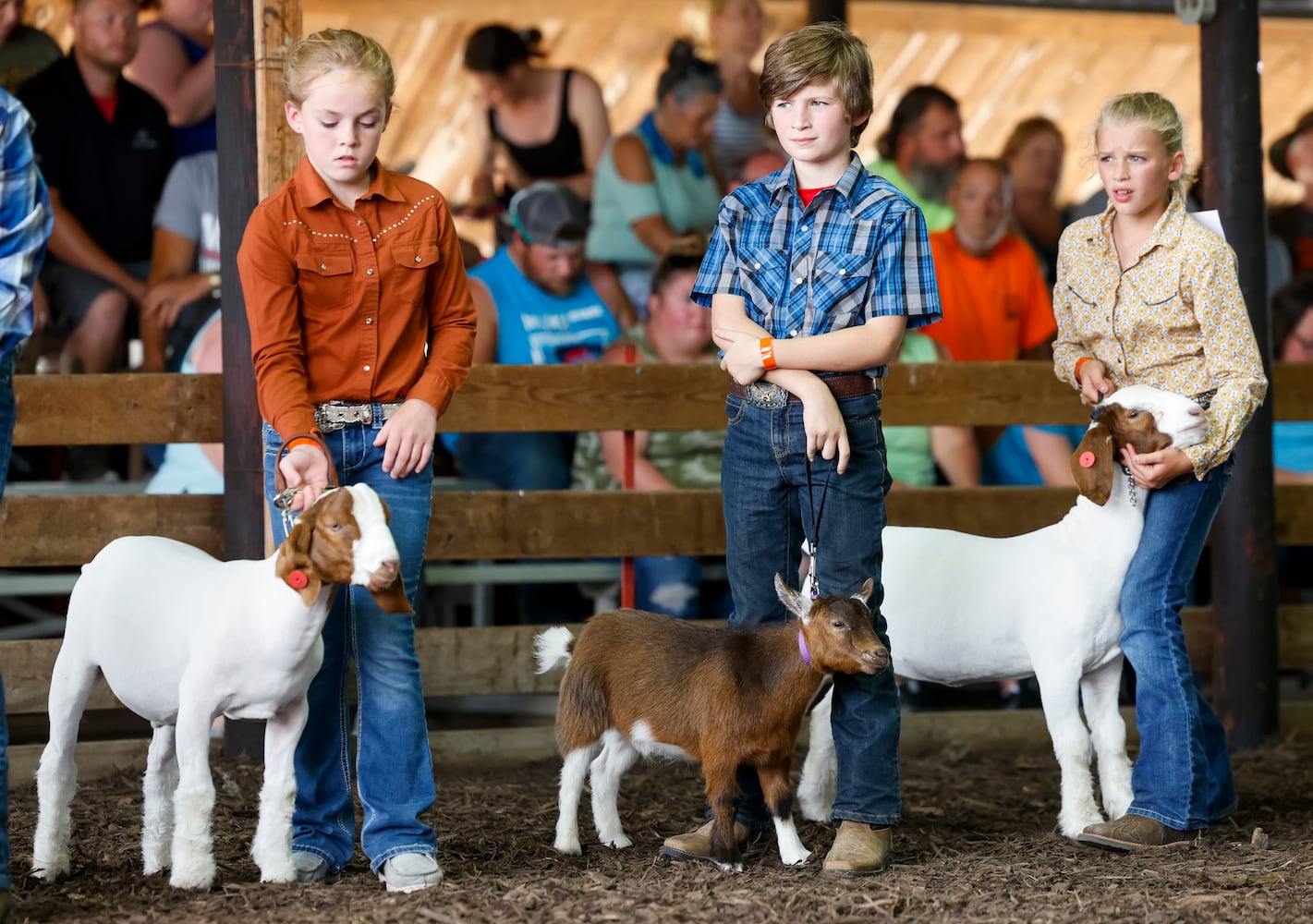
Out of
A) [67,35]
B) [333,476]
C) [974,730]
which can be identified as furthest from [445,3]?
[333,476]

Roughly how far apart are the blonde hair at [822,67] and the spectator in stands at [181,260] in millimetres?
3740

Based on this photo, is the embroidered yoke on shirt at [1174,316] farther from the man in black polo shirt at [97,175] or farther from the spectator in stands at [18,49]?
the spectator in stands at [18,49]

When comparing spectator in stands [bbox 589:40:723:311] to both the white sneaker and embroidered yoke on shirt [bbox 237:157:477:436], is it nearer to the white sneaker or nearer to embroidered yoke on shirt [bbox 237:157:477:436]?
embroidered yoke on shirt [bbox 237:157:477:436]

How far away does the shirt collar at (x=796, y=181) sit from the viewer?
383 centimetres

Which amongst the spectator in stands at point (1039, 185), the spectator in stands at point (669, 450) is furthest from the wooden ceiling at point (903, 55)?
the spectator in stands at point (669, 450)

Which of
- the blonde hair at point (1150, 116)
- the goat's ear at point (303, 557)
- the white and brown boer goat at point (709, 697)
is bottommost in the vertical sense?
the white and brown boer goat at point (709, 697)

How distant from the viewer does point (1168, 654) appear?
417 cm

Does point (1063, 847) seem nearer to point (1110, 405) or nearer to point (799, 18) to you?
point (1110, 405)

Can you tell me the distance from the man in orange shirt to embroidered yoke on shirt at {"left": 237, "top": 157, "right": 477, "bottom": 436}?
3884mm

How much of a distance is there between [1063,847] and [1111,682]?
53 centimetres

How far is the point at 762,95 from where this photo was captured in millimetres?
3867

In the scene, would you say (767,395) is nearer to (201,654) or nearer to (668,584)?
(201,654)

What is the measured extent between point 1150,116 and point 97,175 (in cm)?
485

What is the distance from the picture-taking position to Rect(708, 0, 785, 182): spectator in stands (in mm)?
7980
